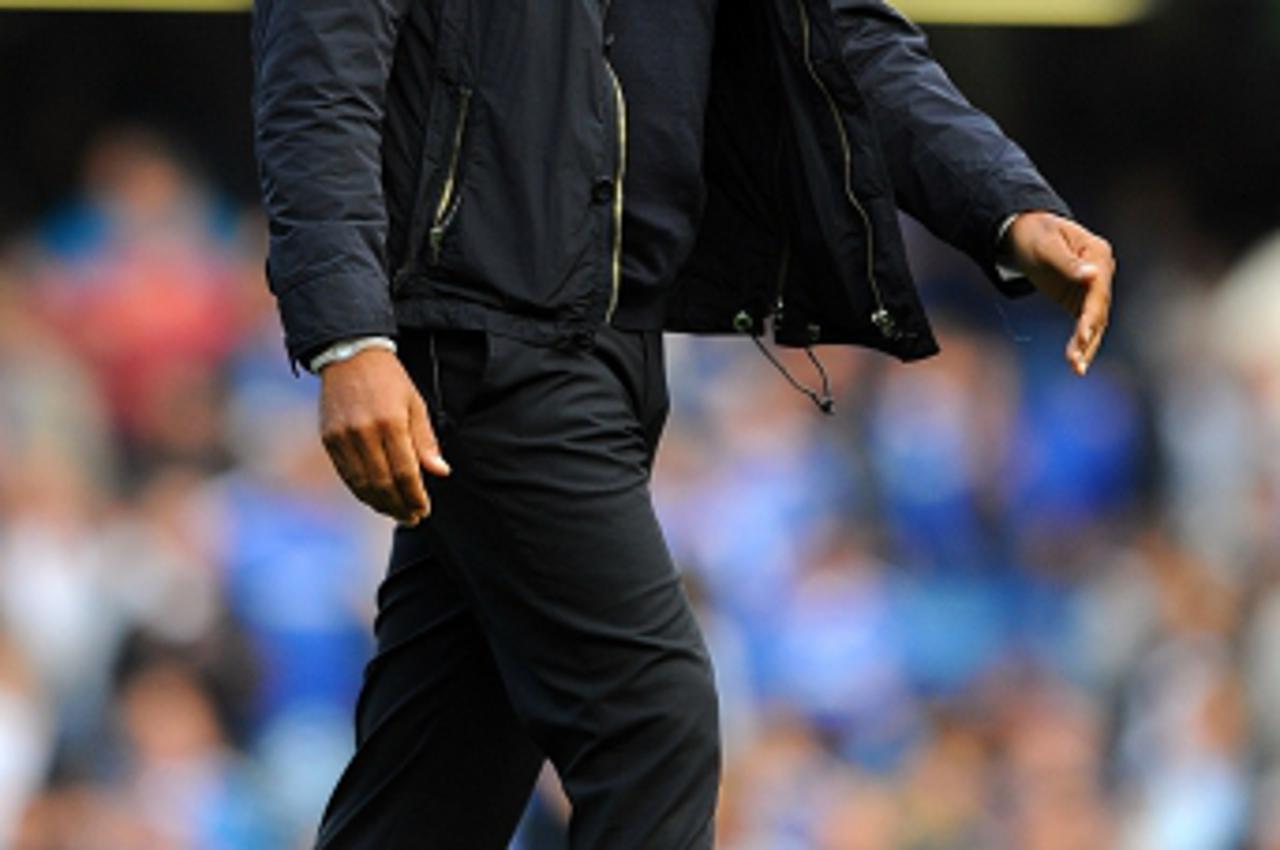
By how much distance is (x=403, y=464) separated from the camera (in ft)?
Answer: 8.32

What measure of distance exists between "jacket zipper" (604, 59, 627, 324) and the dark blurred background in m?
3.46

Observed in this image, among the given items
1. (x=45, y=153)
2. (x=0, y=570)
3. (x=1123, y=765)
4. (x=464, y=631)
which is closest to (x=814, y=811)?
(x=1123, y=765)

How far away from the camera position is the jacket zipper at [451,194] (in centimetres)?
271

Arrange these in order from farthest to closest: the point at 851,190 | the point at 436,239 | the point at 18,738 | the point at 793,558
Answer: the point at 793,558
the point at 18,738
the point at 851,190
the point at 436,239

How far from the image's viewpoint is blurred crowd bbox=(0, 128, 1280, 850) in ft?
20.1

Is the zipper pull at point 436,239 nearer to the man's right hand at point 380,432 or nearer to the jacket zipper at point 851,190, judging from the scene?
the man's right hand at point 380,432

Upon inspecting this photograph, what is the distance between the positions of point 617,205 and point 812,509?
371 cm

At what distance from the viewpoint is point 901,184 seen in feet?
9.89

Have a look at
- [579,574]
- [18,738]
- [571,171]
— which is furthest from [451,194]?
[18,738]

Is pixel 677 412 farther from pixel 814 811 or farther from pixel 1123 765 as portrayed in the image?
pixel 1123 765

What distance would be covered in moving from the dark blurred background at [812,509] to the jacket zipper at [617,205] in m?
3.46

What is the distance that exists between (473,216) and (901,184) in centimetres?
57

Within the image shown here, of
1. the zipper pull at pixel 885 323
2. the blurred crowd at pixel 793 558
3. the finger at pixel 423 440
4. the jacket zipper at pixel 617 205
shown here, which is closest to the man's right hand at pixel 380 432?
the finger at pixel 423 440

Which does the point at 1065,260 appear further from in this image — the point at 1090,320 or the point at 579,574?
the point at 579,574
